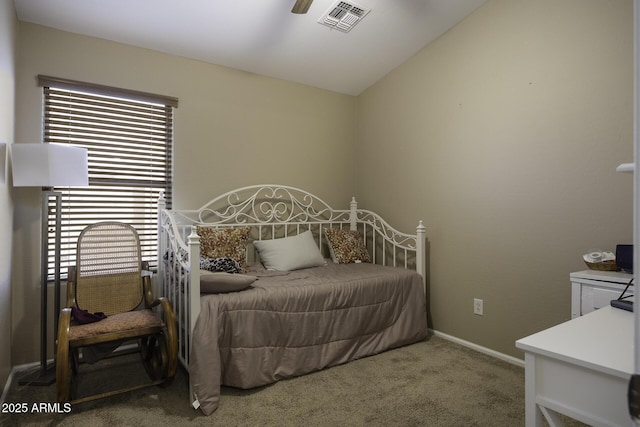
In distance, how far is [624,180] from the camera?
1.96 m

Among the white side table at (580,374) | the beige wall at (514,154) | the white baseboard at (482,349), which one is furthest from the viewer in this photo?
the white baseboard at (482,349)

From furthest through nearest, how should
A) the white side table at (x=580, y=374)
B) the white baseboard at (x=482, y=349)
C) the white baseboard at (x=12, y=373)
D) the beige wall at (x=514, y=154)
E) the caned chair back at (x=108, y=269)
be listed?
the white baseboard at (x=482, y=349)
the caned chair back at (x=108, y=269)
the beige wall at (x=514, y=154)
the white baseboard at (x=12, y=373)
the white side table at (x=580, y=374)

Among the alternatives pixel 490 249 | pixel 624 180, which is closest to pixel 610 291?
pixel 624 180

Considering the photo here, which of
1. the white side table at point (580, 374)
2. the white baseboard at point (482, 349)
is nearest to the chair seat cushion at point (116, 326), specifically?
the white side table at point (580, 374)

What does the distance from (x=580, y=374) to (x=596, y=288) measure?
1131 mm

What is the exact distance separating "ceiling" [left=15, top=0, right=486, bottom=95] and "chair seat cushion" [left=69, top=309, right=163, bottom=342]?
1949mm

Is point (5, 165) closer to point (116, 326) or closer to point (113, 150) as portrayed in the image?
point (113, 150)

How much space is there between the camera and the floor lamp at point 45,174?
1992 millimetres

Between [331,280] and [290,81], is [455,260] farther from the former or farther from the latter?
[290,81]

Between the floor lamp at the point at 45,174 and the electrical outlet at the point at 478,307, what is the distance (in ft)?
9.21

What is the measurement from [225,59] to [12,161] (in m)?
1.68

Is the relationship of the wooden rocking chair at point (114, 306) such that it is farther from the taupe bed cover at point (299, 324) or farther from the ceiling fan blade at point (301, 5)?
the ceiling fan blade at point (301, 5)

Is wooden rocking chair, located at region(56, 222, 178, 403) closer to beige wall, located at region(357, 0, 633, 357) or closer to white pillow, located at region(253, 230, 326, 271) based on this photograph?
white pillow, located at region(253, 230, 326, 271)

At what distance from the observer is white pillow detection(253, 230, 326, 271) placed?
2891 mm
